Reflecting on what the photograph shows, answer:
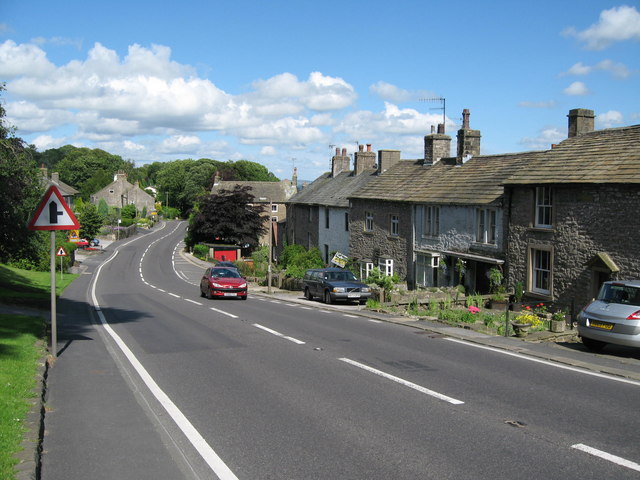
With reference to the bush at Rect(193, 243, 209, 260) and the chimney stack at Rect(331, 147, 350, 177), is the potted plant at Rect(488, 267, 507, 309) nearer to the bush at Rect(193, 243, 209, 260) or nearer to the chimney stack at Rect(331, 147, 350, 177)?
the chimney stack at Rect(331, 147, 350, 177)

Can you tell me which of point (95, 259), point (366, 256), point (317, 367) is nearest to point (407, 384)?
point (317, 367)

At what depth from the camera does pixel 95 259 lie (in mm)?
72812

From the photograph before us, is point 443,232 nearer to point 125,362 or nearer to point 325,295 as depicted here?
point 325,295

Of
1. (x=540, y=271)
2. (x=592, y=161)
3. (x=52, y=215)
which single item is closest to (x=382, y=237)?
(x=540, y=271)

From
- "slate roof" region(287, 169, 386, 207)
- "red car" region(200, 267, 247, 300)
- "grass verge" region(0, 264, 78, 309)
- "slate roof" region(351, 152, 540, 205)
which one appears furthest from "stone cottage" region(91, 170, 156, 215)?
"red car" region(200, 267, 247, 300)

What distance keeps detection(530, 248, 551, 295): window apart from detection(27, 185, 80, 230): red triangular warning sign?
19368 millimetres

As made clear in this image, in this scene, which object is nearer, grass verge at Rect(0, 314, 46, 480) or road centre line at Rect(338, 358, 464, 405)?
grass verge at Rect(0, 314, 46, 480)

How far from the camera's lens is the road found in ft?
21.6

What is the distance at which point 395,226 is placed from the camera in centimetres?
3831

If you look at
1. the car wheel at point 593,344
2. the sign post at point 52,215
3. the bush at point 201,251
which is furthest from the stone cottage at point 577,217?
the bush at point 201,251

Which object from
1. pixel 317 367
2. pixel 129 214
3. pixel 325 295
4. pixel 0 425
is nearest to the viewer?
pixel 0 425

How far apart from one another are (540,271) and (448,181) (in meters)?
9.88

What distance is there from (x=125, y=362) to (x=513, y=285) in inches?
749

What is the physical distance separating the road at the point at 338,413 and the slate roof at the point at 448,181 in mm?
16291
